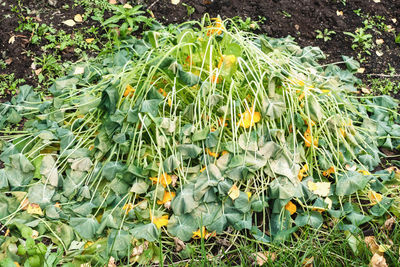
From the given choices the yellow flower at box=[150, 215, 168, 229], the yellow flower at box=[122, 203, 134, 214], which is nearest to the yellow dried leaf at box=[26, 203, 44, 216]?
the yellow flower at box=[122, 203, 134, 214]

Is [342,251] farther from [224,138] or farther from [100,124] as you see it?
[100,124]

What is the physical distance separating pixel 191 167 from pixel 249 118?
0.41 m

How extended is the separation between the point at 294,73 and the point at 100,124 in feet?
3.95

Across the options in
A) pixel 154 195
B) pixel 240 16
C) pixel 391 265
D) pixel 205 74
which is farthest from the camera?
pixel 240 16

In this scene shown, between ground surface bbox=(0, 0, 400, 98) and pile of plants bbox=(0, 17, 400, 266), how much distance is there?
1.07 m

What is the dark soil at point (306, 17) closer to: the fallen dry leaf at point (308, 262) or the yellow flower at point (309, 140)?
the yellow flower at point (309, 140)

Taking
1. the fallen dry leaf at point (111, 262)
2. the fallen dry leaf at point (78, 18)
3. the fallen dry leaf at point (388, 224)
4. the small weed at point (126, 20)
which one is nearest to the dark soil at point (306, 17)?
the small weed at point (126, 20)

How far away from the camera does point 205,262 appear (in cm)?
196

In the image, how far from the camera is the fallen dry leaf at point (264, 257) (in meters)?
1.89

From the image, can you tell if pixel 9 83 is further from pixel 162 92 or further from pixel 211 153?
pixel 211 153

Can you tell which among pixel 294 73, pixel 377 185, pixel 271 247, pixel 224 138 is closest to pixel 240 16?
pixel 294 73

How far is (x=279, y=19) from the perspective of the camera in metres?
3.37

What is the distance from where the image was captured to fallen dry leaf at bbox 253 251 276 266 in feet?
6.19

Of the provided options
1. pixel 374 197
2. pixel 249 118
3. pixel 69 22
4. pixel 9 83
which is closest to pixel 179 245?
pixel 249 118
